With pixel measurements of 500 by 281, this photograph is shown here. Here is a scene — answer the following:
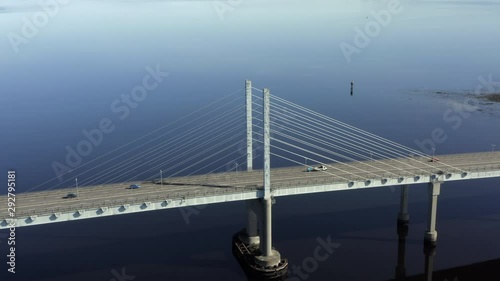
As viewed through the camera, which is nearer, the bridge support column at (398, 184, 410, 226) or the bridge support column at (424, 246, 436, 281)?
the bridge support column at (424, 246, 436, 281)

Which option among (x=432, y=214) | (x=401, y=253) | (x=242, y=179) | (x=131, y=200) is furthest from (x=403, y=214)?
(x=131, y=200)

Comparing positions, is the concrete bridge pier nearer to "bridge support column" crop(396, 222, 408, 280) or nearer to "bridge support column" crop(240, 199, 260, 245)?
"bridge support column" crop(240, 199, 260, 245)

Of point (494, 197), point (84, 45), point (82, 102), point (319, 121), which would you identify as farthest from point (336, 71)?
point (84, 45)

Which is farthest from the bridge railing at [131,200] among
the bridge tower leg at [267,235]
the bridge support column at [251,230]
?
the bridge support column at [251,230]

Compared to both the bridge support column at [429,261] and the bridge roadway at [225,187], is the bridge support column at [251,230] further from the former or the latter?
the bridge support column at [429,261]

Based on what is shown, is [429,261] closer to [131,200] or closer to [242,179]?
[242,179]

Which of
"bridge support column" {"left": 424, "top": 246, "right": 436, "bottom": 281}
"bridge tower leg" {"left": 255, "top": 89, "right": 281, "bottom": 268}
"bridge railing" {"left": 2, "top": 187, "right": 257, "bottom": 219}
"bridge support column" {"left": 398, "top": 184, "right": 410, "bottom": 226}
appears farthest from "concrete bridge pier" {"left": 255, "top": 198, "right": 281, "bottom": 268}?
"bridge support column" {"left": 398, "top": 184, "right": 410, "bottom": 226}

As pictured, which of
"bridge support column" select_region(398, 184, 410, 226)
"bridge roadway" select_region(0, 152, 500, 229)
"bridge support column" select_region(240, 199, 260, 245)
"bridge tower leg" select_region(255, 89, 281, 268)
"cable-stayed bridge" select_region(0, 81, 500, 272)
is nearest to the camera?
"bridge roadway" select_region(0, 152, 500, 229)
